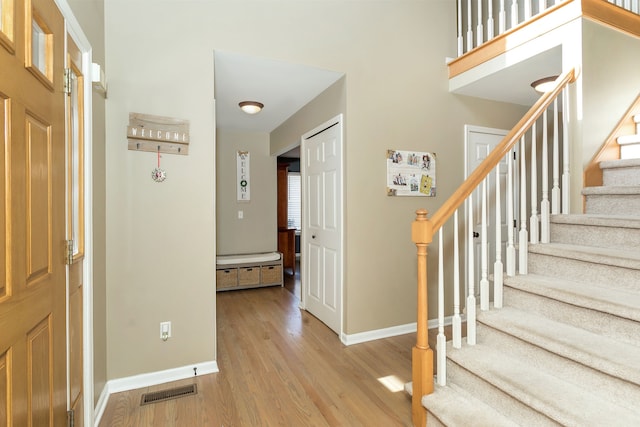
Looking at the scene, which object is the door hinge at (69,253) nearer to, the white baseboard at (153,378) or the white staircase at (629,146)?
the white baseboard at (153,378)

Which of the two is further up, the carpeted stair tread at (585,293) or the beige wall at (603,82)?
the beige wall at (603,82)

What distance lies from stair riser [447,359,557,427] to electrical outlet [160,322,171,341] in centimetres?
192

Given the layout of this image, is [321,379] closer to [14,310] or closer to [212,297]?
[212,297]

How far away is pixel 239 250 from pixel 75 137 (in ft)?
12.4

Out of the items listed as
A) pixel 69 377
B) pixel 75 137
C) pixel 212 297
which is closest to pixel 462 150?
pixel 212 297

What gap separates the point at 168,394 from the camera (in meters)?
2.21

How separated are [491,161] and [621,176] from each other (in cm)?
129

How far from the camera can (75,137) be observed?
5.64 feet

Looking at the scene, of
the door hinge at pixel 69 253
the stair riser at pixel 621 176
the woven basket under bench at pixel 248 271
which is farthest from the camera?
the woven basket under bench at pixel 248 271

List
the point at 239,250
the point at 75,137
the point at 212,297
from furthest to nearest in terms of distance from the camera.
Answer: the point at 239,250 < the point at 212,297 < the point at 75,137

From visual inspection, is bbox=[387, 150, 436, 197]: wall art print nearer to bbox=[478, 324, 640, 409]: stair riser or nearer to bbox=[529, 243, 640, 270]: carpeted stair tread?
bbox=[529, 243, 640, 270]: carpeted stair tread

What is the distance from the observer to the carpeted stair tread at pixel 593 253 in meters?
1.74

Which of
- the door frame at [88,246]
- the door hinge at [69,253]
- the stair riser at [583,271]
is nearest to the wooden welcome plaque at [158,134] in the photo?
the door frame at [88,246]

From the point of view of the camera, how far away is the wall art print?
3.13 m
